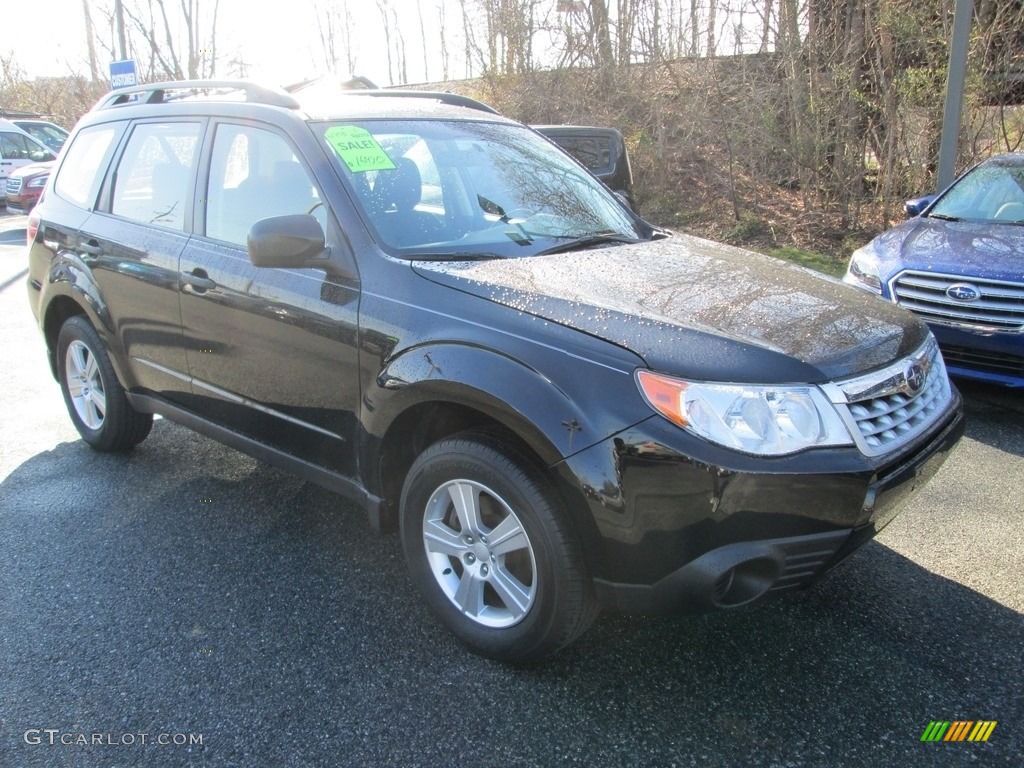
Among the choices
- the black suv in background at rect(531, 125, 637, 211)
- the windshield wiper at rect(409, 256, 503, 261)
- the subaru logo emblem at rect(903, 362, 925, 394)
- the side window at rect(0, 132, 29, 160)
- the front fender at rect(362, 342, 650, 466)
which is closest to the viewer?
the front fender at rect(362, 342, 650, 466)

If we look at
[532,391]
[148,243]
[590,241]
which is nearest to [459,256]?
[590,241]

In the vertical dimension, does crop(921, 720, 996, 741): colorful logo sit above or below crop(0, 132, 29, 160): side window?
below

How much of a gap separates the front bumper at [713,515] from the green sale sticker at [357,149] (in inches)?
59.9

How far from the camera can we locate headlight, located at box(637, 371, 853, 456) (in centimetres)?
227

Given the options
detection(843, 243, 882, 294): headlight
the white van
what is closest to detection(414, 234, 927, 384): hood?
detection(843, 243, 882, 294): headlight

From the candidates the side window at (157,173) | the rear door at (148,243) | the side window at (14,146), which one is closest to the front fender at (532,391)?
the rear door at (148,243)

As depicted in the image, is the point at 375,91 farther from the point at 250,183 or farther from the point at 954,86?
the point at 954,86

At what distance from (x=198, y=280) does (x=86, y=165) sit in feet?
5.14

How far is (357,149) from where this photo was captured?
10.6ft

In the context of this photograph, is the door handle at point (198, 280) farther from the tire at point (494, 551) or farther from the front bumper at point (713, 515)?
the front bumper at point (713, 515)

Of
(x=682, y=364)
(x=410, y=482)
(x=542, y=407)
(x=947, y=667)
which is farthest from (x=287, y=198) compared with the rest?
(x=947, y=667)

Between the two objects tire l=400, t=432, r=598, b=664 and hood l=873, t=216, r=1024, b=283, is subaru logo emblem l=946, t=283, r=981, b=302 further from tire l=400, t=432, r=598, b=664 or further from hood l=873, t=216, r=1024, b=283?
tire l=400, t=432, r=598, b=664

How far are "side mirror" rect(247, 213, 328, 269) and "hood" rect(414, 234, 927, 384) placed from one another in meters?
0.38

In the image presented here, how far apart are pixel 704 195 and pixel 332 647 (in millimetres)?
11534
